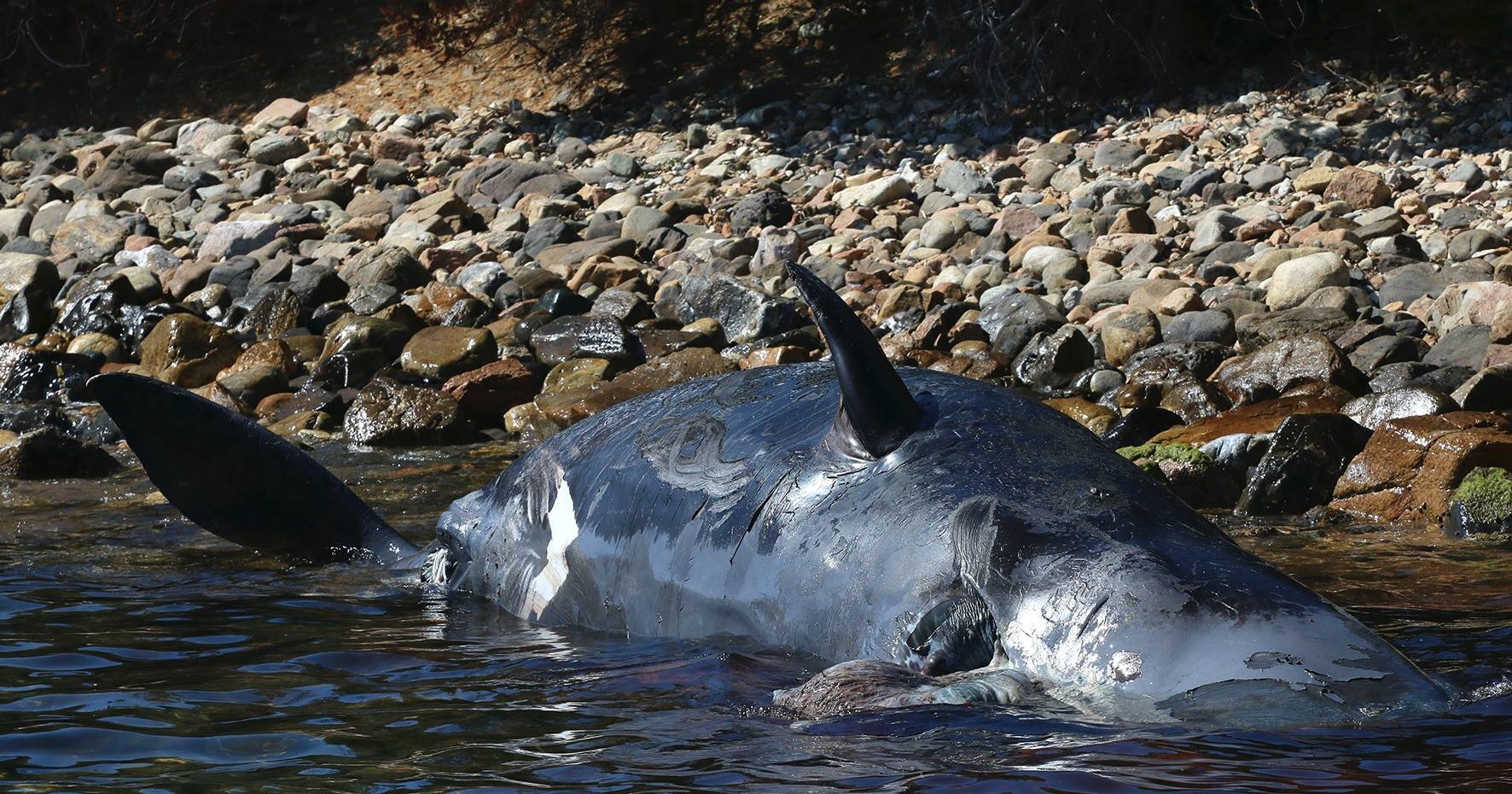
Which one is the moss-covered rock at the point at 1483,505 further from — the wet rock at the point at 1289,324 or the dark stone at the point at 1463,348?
the wet rock at the point at 1289,324

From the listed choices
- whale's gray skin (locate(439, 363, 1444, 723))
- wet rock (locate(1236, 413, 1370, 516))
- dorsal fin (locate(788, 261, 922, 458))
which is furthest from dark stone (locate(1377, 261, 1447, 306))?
dorsal fin (locate(788, 261, 922, 458))

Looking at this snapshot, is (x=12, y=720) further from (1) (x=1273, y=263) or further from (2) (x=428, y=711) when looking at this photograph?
(1) (x=1273, y=263)

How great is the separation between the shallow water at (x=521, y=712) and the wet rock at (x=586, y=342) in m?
6.07

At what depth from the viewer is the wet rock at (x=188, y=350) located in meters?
12.8

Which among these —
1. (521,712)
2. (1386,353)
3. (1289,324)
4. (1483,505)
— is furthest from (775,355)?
(521,712)

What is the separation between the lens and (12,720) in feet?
12.0

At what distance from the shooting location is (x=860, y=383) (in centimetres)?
369

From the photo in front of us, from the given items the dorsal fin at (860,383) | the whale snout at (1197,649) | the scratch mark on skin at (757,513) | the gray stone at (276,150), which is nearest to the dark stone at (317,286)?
the gray stone at (276,150)

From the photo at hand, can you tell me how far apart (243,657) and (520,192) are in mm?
12370

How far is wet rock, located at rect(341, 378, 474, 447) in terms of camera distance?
34.3ft

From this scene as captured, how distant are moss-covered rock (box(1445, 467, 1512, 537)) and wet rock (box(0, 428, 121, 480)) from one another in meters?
7.16

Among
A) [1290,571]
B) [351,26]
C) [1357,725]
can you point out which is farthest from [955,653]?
[351,26]

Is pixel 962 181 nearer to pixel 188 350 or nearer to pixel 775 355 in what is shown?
pixel 775 355

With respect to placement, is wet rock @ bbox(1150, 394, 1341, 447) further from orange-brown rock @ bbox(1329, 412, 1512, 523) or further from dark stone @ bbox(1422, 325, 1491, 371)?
dark stone @ bbox(1422, 325, 1491, 371)
